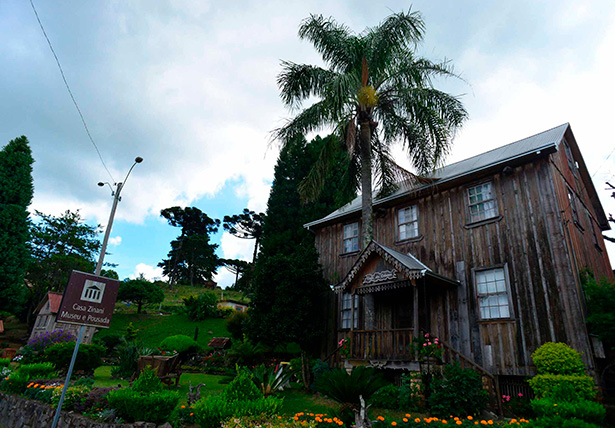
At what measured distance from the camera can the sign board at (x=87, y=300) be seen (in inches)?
273

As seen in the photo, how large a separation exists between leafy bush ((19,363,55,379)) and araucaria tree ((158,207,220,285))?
42316mm

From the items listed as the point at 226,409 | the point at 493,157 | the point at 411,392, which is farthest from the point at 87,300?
the point at 493,157

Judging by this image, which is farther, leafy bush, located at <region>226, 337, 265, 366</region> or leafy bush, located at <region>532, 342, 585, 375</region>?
leafy bush, located at <region>226, 337, 265, 366</region>

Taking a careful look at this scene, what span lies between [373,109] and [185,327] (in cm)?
2385

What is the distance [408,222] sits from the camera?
14227mm

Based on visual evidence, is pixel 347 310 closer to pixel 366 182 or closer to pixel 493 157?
pixel 366 182

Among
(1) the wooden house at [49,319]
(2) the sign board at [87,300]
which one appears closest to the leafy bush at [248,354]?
(2) the sign board at [87,300]

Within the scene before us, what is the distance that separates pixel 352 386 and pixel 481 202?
8.20 meters

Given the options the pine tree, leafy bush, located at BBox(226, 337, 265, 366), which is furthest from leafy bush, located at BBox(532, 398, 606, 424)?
leafy bush, located at BBox(226, 337, 265, 366)

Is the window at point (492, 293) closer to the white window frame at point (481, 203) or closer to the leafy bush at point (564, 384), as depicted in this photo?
the white window frame at point (481, 203)

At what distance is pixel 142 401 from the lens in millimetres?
6777

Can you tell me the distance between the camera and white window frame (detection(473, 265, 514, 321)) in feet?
35.3

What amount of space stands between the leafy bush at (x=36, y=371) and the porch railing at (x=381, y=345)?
29.9 feet

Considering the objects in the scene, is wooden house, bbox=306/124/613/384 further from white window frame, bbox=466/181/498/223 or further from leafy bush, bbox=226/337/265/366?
leafy bush, bbox=226/337/265/366
